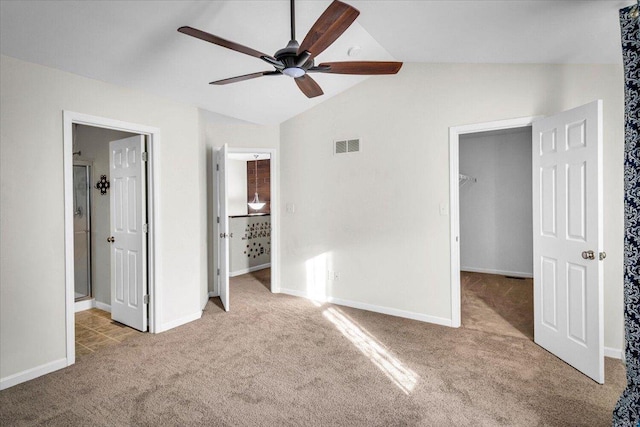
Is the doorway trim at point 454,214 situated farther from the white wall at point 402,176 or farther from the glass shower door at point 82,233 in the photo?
the glass shower door at point 82,233

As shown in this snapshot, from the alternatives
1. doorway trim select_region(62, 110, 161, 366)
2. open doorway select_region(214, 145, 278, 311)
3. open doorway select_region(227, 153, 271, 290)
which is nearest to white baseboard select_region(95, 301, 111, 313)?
doorway trim select_region(62, 110, 161, 366)

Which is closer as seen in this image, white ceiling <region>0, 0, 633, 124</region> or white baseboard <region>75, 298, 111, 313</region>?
white ceiling <region>0, 0, 633, 124</region>

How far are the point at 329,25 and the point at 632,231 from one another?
6.60 ft

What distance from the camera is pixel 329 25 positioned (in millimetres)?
1739

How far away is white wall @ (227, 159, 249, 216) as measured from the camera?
25.9 ft

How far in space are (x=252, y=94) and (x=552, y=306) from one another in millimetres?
3588

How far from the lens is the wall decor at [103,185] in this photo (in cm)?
411

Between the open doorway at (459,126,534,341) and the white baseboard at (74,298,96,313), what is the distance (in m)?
5.11

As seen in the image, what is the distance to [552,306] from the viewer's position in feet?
9.57

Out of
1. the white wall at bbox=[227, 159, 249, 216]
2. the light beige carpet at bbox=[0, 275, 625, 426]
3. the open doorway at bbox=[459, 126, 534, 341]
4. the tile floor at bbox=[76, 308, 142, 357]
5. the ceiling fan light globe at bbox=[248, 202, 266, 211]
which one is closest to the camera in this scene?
the light beige carpet at bbox=[0, 275, 625, 426]

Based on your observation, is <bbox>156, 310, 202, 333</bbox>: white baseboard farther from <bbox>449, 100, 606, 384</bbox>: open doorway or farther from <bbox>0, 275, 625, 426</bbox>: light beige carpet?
<bbox>449, 100, 606, 384</bbox>: open doorway

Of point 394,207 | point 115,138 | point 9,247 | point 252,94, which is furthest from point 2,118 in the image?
point 394,207

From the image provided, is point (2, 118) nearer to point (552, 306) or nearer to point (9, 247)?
point (9, 247)

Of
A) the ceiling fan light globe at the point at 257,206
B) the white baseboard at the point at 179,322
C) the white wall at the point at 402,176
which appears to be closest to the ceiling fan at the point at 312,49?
the white wall at the point at 402,176
